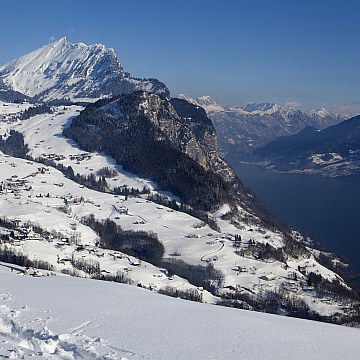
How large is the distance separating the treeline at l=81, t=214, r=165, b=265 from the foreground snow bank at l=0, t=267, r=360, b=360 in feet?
102

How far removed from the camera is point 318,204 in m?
114

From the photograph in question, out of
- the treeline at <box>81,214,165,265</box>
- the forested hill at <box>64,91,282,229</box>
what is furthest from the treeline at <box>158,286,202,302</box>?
the forested hill at <box>64,91,282,229</box>

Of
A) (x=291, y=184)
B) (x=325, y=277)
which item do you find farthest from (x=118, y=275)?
(x=291, y=184)

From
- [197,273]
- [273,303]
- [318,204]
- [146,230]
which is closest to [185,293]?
[273,303]

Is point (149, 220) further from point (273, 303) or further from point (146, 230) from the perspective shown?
point (273, 303)

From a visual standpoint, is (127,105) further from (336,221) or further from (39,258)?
(39,258)

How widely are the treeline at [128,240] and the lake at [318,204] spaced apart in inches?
1243

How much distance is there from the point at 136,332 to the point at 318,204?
108892 mm

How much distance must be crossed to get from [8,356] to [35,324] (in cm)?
207

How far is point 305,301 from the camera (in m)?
37.8

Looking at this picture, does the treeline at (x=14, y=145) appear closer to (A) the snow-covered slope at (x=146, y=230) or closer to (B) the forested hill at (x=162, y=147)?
(B) the forested hill at (x=162, y=147)

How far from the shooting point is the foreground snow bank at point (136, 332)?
398 inches

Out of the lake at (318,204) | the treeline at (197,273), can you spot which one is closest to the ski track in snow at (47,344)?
the treeline at (197,273)

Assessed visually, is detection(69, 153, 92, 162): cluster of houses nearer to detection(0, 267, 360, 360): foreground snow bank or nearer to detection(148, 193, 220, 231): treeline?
detection(148, 193, 220, 231): treeline
